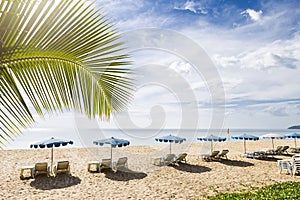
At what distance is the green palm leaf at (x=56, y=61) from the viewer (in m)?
1.43

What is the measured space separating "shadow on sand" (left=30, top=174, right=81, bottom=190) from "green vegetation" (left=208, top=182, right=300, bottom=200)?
16.4ft

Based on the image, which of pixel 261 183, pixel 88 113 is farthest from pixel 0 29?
pixel 261 183

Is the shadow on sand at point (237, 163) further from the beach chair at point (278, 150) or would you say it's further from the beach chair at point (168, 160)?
the beach chair at point (278, 150)

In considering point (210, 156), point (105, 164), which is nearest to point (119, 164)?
point (105, 164)

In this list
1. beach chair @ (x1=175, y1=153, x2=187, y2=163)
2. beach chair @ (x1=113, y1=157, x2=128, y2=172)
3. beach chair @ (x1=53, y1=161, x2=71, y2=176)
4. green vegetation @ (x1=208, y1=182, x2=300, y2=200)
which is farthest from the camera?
beach chair @ (x1=175, y1=153, x2=187, y2=163)

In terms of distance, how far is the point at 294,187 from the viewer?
7.92 metres

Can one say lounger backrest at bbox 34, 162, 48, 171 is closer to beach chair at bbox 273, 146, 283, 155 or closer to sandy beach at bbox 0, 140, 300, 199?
sandy beach at bbox 0, 140, 300, 199

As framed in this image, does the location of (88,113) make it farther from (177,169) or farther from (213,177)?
(177,169)

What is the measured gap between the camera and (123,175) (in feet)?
33.5

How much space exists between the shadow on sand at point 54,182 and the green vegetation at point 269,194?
A: 4992 mm

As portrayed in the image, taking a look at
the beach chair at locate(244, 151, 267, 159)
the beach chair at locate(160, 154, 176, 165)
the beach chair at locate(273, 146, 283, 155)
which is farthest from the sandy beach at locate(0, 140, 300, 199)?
the beach chair at locate(273, 146, 283, 155)

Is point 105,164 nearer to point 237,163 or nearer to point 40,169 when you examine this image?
point 40,169

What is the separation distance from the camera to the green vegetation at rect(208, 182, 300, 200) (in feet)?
22.5

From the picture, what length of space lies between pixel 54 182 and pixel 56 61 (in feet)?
27.7
